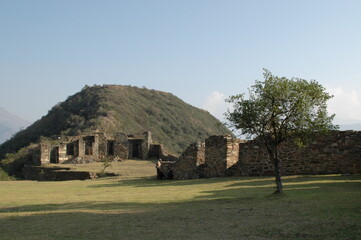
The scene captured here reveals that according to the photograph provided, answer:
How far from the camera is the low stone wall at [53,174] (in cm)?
2745

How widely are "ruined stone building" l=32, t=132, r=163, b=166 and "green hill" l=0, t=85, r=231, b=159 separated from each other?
9.64 metres

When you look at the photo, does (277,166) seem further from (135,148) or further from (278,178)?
(135,148)

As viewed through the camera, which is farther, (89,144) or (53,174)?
(89,144)

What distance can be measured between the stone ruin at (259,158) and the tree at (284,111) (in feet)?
21.1

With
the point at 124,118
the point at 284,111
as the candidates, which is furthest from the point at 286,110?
the point at 124,118

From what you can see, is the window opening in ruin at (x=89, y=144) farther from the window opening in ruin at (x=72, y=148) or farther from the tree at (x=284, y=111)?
the tree at (x=284, y=111)

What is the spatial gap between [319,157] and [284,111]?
24.3 ft

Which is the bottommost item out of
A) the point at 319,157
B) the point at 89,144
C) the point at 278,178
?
the point at 278,178

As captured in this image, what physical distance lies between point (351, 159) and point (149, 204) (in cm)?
1079

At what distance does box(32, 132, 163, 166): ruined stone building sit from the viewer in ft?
131

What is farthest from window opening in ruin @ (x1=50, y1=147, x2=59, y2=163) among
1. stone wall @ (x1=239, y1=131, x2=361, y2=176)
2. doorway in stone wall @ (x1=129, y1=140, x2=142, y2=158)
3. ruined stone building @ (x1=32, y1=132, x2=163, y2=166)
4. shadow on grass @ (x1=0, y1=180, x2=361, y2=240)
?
shadow on grass @ (x1=0, y1=180, x2=361, y2=240)

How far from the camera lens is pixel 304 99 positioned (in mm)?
13492

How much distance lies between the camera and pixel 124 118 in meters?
64.6

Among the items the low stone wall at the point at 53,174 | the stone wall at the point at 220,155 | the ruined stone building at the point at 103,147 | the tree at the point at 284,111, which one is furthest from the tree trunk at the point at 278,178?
the ruined stone building at the point at 103,147
